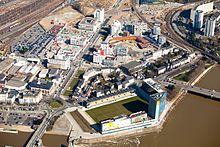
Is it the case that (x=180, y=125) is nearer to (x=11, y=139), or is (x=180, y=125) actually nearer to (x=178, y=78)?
(x=178, y=78)

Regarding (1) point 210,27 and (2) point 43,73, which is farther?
(1) point 210,27

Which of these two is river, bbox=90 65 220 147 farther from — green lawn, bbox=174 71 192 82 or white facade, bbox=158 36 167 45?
white facade, bbox=158 36 167 45

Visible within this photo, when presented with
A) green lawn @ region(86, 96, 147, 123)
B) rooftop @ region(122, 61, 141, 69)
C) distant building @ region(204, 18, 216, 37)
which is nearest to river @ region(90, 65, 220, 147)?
green lawn @ region(86, 96, 147, 123)

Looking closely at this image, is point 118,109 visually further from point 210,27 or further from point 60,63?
point 210,27

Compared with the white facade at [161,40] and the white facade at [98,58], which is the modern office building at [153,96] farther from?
the white facade at [161,40]

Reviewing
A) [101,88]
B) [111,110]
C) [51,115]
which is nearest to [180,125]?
[111,110]

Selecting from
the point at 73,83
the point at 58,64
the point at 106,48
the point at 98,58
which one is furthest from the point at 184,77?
the point at 58,64
